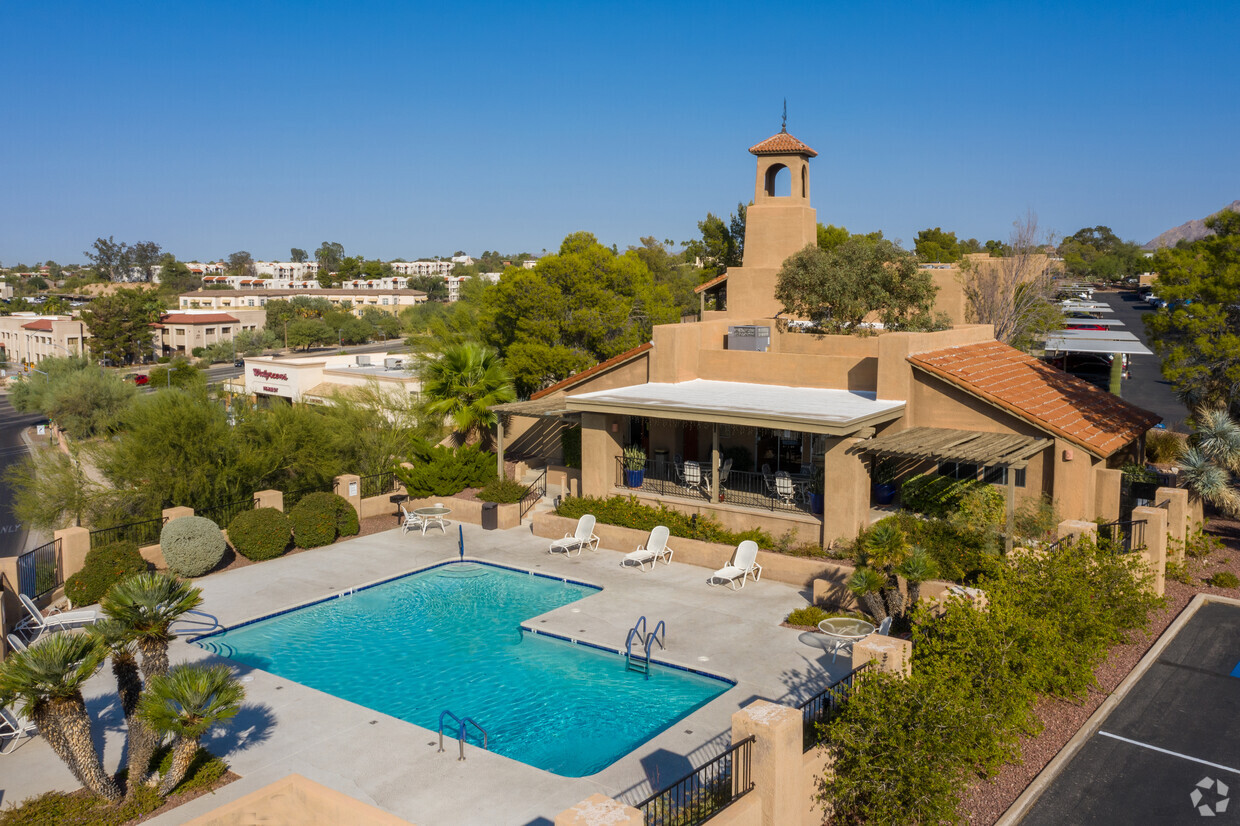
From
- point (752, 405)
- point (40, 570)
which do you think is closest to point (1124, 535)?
point (752, 405)

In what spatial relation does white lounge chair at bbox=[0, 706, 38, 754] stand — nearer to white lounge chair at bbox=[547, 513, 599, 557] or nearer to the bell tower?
white lounge chair at bbox=[547, 513, 599, 557]

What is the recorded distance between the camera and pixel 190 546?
19.8 m

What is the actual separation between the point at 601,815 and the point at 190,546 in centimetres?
1490

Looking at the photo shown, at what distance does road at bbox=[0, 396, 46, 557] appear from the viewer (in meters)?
30.4

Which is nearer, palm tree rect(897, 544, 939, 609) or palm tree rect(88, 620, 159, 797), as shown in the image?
palm tree rect(88, 620, 159, 797)

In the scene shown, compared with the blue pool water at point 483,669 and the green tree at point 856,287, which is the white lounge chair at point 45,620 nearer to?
the blue pool water at point 483,669

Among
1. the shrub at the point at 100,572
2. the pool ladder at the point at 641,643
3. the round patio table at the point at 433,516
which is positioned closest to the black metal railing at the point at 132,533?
the shrub at the point at 100,572

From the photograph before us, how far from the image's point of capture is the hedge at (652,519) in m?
20.6

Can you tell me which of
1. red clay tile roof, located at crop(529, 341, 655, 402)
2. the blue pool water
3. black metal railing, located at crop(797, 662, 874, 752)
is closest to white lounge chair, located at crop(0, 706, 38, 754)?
the blue pool water

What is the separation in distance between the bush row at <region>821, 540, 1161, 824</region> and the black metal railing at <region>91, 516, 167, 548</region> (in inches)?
645

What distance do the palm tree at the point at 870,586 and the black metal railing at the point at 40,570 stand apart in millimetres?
14874

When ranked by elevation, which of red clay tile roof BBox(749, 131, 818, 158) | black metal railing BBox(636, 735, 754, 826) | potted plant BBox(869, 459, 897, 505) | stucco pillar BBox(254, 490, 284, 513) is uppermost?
red clay tile roof BBox(749, 131, 818, 158)

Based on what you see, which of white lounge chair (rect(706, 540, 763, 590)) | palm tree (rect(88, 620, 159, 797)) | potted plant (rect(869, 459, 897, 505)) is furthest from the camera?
potted plant (rect(869, 459, 897, 505))

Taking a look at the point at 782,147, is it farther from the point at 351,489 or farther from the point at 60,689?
the point at 60,689
